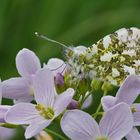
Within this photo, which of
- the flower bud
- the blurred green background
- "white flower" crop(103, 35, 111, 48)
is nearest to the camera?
the flower bud

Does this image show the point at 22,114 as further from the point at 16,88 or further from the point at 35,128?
the point at 16,88

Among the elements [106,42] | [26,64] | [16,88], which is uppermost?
[106,42]

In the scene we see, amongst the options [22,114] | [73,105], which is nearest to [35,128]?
[22,114]

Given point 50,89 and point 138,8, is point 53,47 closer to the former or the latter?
point 138,8

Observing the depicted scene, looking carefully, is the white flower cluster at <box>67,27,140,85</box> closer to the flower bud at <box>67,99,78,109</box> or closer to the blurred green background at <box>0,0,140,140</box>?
the flower bud at <box>67,99,78,109</box>

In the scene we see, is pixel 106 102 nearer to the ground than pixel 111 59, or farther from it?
nearer to the ground

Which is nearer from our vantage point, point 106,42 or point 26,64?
point 106,42

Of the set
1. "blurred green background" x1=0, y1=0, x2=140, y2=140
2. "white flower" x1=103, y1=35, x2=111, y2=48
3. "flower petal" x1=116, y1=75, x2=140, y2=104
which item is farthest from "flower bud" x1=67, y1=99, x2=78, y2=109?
"blurred green background" x1=0, y1=0, x2=140, y2=140

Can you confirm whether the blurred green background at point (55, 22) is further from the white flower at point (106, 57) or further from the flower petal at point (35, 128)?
the flower petal at point (35, 128)
